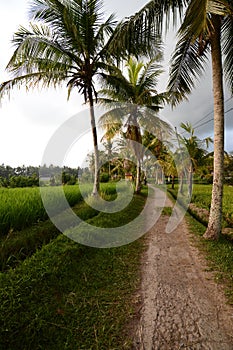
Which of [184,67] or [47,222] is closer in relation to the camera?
[47,222]

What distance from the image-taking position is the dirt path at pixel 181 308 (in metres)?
2.11

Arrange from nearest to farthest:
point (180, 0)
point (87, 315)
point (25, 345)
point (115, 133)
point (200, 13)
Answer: point (25, 345)
point (87, 315)
point (200, 13)
point (180, 0)
point (115, 133)

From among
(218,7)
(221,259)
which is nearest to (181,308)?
(221,259)

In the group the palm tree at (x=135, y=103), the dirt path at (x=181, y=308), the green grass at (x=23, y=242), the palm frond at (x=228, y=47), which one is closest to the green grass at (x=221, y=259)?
the dirt path at (x=181, y=308)

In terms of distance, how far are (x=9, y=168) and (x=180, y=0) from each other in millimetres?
20184

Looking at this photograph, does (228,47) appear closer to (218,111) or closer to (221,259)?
(218,111)

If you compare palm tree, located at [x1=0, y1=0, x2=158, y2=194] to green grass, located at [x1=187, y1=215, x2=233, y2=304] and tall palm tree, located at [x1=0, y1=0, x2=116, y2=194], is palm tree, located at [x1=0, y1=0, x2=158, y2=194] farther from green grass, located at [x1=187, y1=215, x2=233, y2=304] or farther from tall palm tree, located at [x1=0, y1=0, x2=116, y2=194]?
green grass, located at [x1=187, y1=215, x2=233, y2=304]

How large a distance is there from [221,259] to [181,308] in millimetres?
1712

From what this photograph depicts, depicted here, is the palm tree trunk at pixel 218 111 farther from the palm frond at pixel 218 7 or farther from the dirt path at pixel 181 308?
the palm frond at pixel 218 7

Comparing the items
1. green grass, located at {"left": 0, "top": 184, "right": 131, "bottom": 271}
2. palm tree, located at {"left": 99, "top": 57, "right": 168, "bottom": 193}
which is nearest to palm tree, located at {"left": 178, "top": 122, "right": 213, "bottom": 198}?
palm tree, located at {"left": 99, "top": 57, "right": 168, "bottom": 193}

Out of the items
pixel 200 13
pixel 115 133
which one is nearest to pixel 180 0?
pixel 200 13

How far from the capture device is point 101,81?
30.3 feet

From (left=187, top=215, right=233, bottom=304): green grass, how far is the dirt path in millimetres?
116

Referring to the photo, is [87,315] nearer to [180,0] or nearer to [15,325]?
[15,325]
